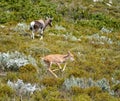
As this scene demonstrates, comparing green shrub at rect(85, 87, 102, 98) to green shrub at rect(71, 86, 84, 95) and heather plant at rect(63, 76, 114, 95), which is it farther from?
heather plant at rect(63, 76, 114, 95)

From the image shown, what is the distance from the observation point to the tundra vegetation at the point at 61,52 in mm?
10945

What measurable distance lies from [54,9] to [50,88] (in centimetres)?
2112

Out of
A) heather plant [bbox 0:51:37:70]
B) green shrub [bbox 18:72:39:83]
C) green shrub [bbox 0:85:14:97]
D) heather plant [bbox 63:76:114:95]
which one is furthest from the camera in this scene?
heather plant [bbox 0:51:37:70]

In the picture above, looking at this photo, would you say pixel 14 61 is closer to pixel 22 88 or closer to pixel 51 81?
pixel 51 81

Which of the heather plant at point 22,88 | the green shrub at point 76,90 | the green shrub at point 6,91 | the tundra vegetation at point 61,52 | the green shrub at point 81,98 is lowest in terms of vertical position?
the tundra vegetation at point 61,52

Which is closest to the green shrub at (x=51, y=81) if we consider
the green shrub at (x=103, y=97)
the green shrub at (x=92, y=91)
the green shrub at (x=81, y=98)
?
the green shrub at (x=92, y=91)

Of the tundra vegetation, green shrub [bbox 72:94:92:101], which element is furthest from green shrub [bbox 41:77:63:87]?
green shrub [bbox 72:94:92:101]

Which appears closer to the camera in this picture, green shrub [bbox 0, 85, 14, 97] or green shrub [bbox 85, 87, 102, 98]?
green shrub [bbox 0, 85, 14, 97]

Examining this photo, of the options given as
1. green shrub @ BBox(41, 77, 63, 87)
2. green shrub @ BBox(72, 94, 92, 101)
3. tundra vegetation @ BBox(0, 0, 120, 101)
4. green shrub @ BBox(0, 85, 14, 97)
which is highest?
green shrub @ BBox(0, 85, 14, 97)

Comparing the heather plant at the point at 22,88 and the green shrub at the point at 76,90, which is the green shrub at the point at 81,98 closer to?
the green shrub at the point at 76,90

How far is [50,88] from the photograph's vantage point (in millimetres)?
11094

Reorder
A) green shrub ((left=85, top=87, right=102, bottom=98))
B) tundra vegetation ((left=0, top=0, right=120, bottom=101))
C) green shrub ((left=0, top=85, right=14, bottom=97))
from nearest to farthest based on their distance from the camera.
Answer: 1. green shrub ((left=0, top=85, right=14, bottom=97))
2. tundra vegetation ((left=0, top=0, right=120, bottom=101))
3. green shrub ((left=85, top=87, right=102, bottom=98))

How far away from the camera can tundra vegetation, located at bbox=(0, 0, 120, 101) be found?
10945mm

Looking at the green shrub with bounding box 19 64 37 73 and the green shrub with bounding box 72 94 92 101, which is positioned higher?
the green shrub with bounding box 72 94 92 101
